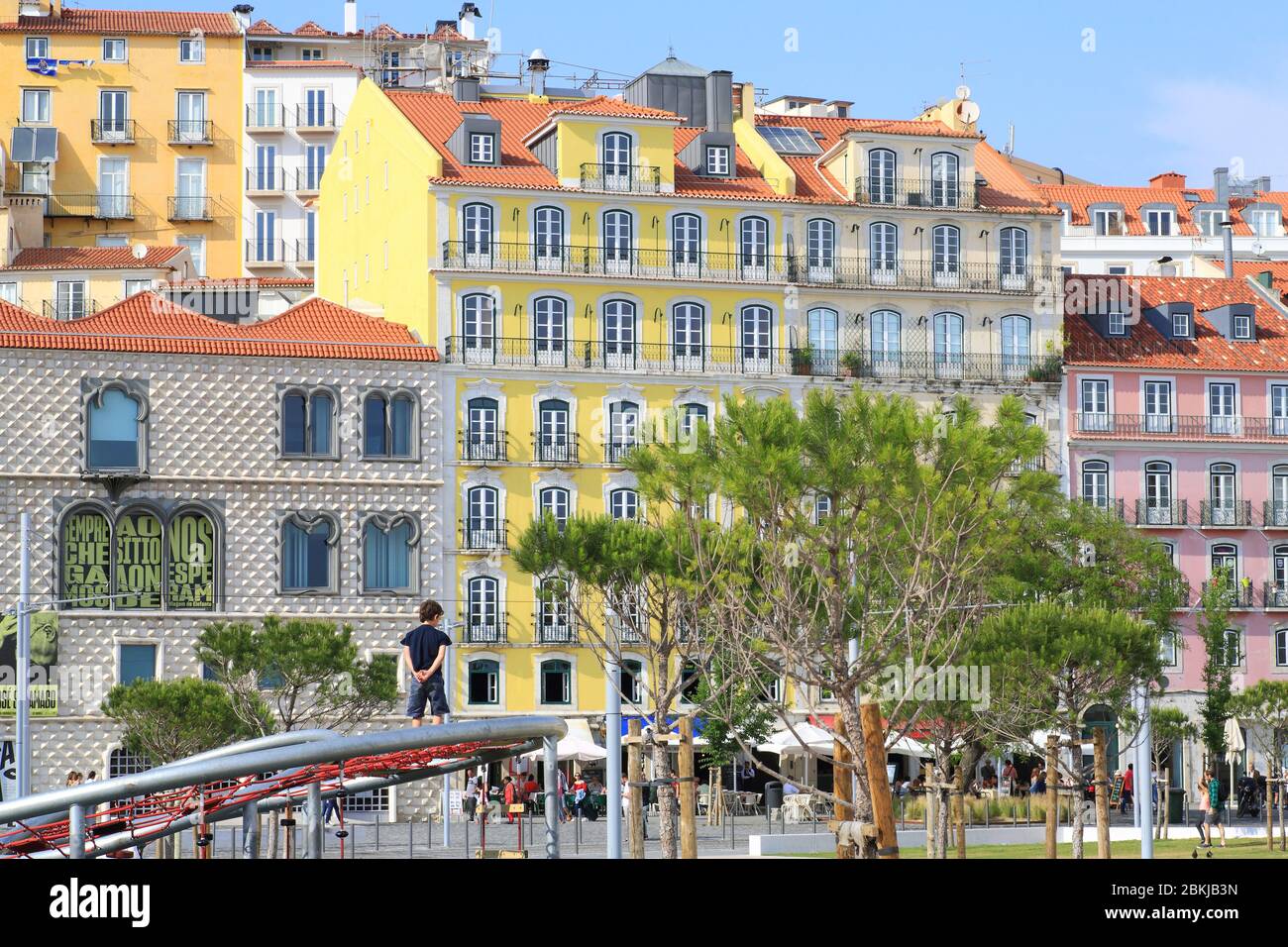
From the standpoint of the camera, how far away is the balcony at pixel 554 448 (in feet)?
224

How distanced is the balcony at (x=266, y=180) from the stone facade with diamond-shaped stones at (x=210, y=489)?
108ft

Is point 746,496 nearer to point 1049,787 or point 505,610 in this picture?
point 1049,787

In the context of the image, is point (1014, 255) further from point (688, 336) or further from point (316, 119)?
point (316, 119)

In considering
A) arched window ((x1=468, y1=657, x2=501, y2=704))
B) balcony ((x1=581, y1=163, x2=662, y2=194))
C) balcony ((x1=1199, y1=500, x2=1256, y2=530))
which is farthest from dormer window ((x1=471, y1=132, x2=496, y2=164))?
balcony ((x1=1199, y1=500, x2=1256, y2=530))

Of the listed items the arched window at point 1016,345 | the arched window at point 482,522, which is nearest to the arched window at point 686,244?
the arched window at point 482,522

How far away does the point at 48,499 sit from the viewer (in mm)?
62562

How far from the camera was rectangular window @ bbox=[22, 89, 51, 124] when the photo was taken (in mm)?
96062

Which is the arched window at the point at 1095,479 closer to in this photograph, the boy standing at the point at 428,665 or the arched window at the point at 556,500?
the arched window at the point at 556,500

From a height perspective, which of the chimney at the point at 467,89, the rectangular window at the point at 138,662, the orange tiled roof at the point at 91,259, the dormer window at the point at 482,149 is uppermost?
the chimney at the point at 467,89

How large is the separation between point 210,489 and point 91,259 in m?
20.8
